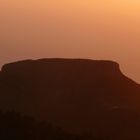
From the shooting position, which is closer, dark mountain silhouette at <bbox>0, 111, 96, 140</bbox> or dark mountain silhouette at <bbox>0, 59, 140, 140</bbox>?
dark mountain silhouette at <bbox>0, 111, 96, 140</bbox>

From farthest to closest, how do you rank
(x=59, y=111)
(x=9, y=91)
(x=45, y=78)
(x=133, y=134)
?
(x=45, y=78)
(x=9, y=91)
(x=59, y=111)
(x=133, y=134)

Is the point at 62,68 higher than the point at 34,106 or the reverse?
higher

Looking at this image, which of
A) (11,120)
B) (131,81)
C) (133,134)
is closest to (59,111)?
(133,134)

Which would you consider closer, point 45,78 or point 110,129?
point 110,129

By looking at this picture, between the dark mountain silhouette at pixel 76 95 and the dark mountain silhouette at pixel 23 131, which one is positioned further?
the dark mountain silhouette at pixel 76 95

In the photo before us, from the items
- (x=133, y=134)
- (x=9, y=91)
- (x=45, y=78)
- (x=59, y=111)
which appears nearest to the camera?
(x=133, y=134)

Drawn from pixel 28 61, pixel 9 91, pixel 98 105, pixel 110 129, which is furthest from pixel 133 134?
pixel 28 61

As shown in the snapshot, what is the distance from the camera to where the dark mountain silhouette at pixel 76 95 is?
54469mm

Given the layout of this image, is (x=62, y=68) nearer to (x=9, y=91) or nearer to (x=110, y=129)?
(x=9, y=91)

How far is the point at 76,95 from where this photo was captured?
6612 centimetres

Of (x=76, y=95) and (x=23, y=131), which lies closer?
(x=23, y=131)

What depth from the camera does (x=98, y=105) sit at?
61469mm

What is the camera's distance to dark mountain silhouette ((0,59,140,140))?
179 ft

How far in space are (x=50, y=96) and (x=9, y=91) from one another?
523 cm
